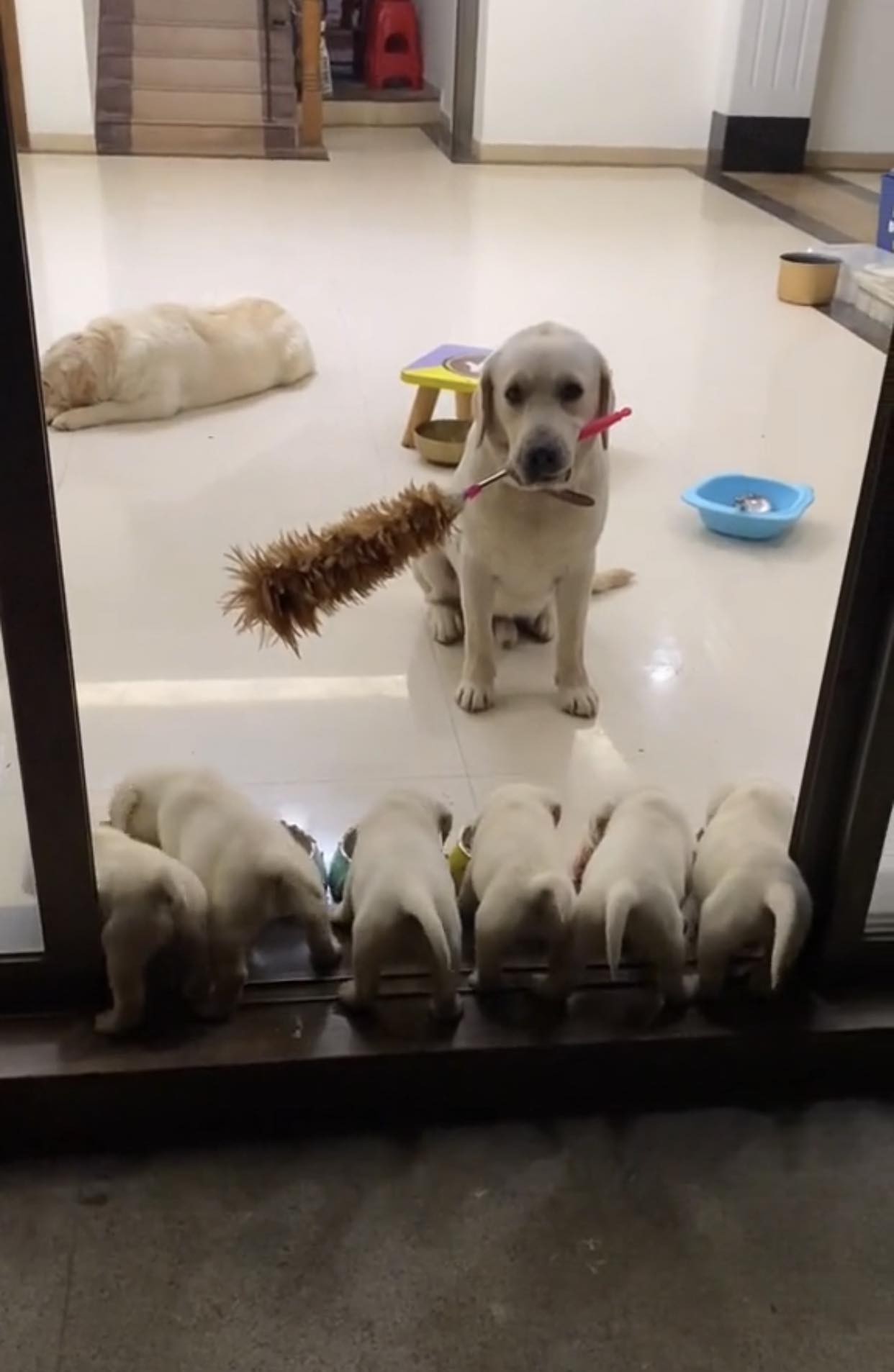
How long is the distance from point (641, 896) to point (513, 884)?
120mm

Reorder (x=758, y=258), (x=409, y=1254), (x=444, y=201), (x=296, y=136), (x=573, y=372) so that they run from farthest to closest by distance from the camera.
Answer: (x=296, y=136) < (x=444, y=201) < (x=758, y=258) < (x=573, y=372) < (x=409, y=1254)

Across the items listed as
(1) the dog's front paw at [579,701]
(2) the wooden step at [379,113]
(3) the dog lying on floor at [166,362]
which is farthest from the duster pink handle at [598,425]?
(2) the wooden step at [379,113]

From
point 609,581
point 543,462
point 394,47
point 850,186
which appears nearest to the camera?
point 543,462

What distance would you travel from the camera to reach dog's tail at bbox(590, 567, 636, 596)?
7.60 ft

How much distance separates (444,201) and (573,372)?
4375mm

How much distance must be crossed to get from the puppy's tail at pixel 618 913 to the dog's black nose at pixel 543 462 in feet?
2.08

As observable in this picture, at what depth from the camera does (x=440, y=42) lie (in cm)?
766

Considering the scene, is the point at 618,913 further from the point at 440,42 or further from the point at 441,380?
the point at 440,42

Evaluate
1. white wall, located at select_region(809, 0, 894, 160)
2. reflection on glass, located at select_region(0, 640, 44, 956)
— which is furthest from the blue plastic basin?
white wall, located at select_region(809, 0, 894, 160)

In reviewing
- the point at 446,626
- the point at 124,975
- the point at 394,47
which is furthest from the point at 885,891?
the point at 394,47

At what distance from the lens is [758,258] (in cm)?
480

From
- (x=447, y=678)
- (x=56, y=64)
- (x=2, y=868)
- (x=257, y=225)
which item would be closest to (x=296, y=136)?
(x=56, y=64)

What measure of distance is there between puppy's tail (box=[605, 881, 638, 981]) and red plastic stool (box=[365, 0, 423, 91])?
795 cm

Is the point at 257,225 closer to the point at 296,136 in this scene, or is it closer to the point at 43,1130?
the point at 296,136
